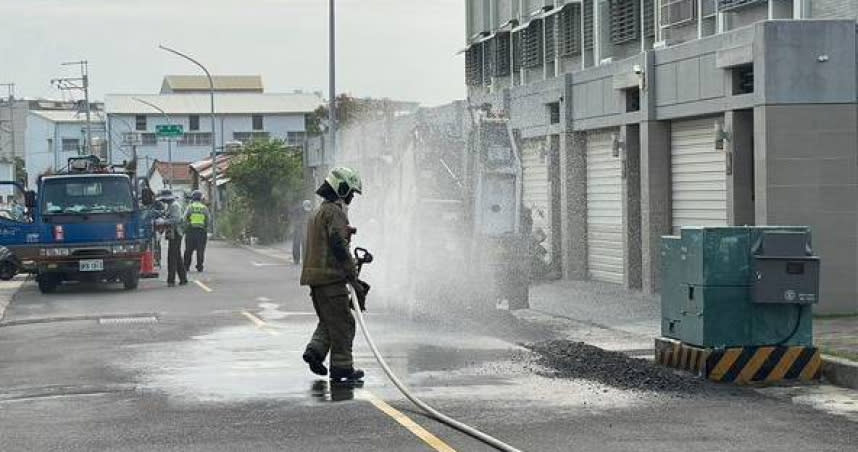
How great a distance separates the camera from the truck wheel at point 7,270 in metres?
33.4

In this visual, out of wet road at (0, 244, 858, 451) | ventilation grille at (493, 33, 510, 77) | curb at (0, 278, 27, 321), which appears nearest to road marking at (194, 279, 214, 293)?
curb at (0, 278, 27, 321)

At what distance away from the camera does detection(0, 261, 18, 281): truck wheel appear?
3338 centimetres

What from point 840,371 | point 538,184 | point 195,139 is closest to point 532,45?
point 538,184

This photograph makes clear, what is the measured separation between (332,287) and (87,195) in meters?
16.8

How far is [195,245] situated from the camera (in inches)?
1273

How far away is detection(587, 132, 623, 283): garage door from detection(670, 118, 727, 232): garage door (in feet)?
7.19

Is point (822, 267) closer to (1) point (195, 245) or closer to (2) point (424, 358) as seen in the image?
(2) point (424, 358)

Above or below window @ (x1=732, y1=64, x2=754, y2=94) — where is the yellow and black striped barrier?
below

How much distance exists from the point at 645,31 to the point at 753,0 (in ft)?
16.7

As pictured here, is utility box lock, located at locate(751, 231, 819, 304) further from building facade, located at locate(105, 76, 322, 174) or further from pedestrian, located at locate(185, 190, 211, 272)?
building facade, located at locate(105, 76, 322, 174)

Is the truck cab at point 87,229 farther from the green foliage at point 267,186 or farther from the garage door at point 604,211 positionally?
the green foliage at point 267,186

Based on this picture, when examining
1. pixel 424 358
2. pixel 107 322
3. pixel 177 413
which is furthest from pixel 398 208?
pixel 177 413

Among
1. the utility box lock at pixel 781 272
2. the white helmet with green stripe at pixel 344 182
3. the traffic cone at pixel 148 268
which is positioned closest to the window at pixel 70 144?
the traffic cone at pixel 148 268

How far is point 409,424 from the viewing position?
10578mm
